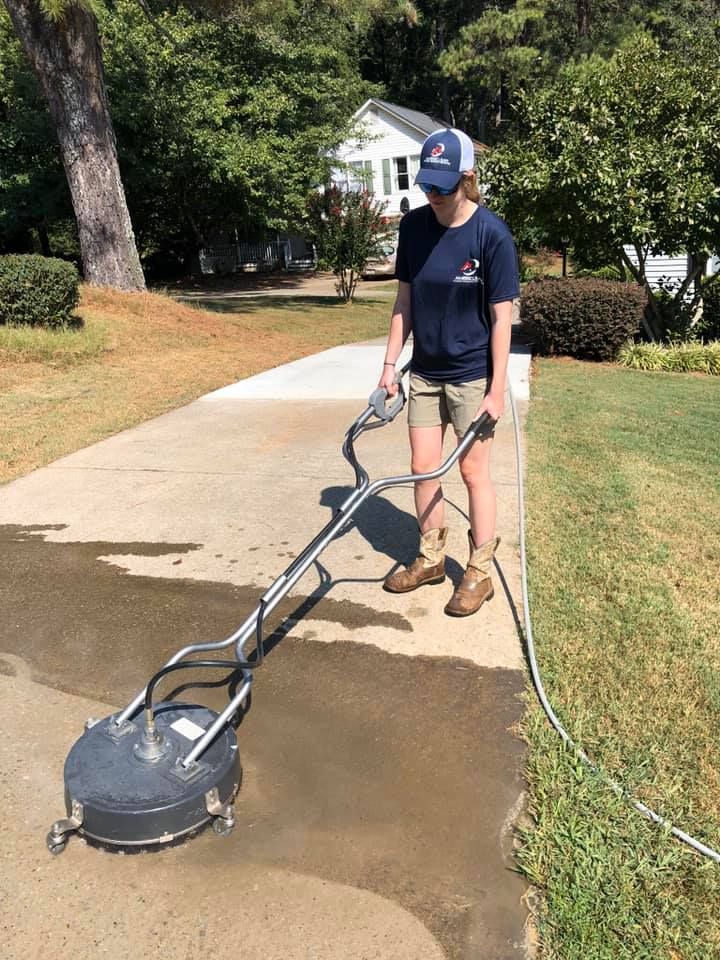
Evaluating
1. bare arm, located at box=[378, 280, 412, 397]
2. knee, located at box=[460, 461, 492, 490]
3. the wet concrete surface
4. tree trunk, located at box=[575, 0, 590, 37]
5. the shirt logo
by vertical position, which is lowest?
the wet concrete surface

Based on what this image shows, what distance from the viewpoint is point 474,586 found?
3.49 meters

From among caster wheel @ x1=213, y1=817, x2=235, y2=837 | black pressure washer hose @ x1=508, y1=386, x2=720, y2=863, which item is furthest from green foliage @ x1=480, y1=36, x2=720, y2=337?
caster wheel @ x1=213, y1=817, x2=235, y2=837

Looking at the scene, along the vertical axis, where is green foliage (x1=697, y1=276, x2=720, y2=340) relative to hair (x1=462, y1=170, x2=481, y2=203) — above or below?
below

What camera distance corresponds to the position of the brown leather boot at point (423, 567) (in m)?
3.67

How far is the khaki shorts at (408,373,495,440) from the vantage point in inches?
130

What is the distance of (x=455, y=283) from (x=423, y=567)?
1292 mm

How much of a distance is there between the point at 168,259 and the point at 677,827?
29.5 m

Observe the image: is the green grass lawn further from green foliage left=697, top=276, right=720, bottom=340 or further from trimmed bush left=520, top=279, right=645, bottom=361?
green foliage left=697, top=276, right=720, bottom=340

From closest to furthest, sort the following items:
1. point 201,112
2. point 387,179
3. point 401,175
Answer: point 201,112 < point 401,175 < point 387,179

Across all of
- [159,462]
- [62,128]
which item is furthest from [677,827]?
[62,128]

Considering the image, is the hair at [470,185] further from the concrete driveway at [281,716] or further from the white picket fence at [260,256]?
the white picket fence at [260,256]

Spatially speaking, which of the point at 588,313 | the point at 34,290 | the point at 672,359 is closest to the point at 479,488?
the point at 588,313

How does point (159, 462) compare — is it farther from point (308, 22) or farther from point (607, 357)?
point (308, 22)

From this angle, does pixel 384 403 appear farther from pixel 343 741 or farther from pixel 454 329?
pixel 343 741
